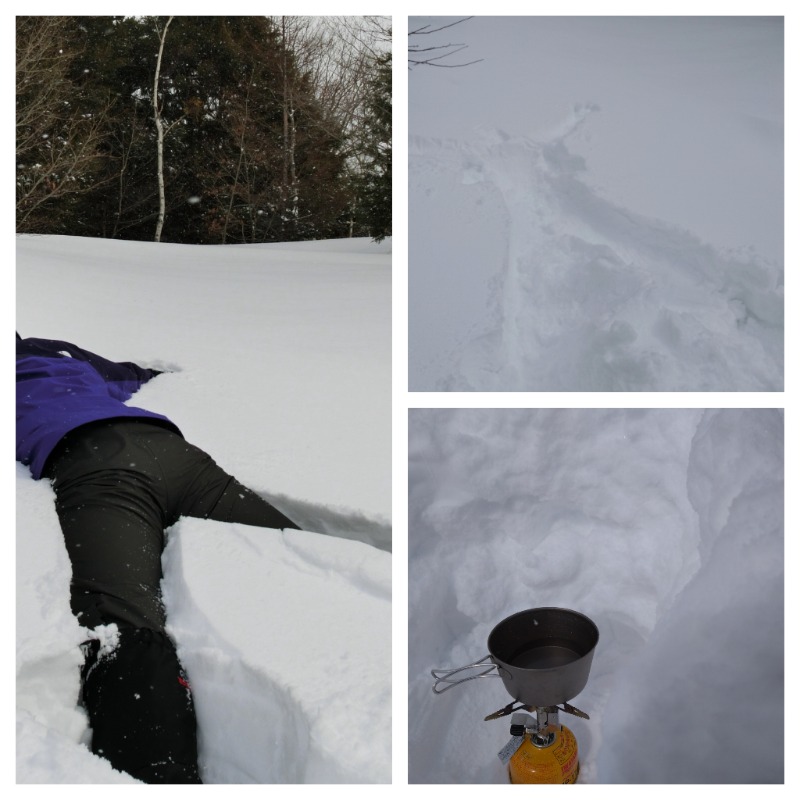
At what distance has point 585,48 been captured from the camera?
1.25 m

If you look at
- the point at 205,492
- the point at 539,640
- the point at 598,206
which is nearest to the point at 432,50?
the point at 598,206

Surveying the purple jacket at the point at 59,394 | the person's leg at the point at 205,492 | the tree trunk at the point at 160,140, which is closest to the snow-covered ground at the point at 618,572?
the person's leg at the point at 205,492

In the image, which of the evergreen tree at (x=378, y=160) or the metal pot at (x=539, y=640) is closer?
the metal pot at (x=539, y=640)

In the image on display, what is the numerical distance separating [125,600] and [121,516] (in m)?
0.16

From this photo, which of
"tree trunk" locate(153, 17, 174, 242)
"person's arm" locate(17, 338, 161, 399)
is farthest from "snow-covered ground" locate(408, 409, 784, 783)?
"tree trunk" locate(153, 17, 174, 242)

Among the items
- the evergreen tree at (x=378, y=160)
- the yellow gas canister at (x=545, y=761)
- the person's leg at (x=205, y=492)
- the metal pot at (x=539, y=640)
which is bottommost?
the yellow gas canister at (x=545, y=761)

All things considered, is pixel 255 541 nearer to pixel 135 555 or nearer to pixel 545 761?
pixel 135 555

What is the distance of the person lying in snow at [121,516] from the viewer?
86cm

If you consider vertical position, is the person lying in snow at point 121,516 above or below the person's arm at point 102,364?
below

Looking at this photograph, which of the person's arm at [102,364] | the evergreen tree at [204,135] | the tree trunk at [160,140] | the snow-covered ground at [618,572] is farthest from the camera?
the tree trunk at [160,140]

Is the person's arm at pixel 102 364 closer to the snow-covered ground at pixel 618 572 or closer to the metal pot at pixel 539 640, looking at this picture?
the snow-covered ground at pixel 618 572

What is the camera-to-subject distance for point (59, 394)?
1276 mm

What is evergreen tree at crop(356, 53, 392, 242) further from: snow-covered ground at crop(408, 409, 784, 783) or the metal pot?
the metal pot

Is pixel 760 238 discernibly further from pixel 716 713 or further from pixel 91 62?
pixel 91 62
